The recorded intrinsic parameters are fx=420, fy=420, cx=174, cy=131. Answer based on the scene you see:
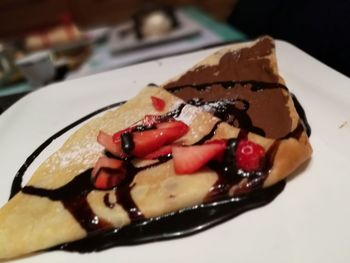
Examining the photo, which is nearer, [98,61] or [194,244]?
[194,244]

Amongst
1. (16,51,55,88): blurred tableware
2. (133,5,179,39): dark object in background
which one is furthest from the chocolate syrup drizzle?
(133,5,179,39): dark object in background

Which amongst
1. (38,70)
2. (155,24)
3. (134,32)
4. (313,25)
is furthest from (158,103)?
(134,32)

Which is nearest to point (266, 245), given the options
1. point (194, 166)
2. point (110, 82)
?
point (194, 166)

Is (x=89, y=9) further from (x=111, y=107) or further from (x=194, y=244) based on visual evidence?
(x=194, y=244)

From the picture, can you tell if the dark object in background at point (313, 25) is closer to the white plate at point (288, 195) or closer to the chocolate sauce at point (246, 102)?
the white plate at point (288, 195)

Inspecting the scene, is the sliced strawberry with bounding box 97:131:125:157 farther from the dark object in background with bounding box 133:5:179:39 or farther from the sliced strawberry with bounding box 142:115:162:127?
the dark object in background with bounding box 133:5:179:39

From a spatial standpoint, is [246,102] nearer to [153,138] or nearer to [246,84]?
[246,84]
